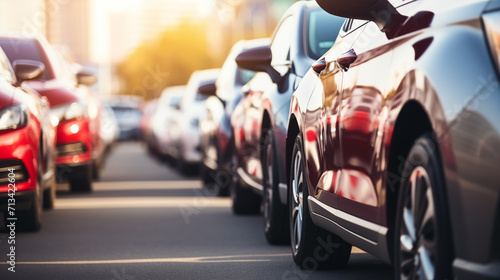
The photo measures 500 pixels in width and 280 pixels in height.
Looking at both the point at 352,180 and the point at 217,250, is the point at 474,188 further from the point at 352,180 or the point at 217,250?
the point at 217,250

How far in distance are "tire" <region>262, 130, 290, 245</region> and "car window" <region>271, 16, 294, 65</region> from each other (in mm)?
808

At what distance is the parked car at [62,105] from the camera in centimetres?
1334

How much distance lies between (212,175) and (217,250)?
7116mm

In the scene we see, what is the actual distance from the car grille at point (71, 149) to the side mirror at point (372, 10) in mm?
9099

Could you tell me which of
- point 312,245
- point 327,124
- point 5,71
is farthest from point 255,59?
point 327,124

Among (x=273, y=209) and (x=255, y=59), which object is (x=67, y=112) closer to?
(x=255, y=59)

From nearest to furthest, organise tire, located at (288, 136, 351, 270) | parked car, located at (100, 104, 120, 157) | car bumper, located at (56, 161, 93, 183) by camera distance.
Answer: tire, located at (288, 136, 351, 270)
car bumper, located at (56, 161, 93, 183)
parked car, located at (100, 104, 120, 157)

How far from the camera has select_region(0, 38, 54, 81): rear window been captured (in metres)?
13.1

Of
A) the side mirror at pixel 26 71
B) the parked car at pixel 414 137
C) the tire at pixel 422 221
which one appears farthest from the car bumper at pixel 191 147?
the tire at pixel 422 221

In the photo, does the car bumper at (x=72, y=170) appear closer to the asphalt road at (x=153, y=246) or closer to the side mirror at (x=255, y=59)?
the asphalt road at (x=153, y=246)

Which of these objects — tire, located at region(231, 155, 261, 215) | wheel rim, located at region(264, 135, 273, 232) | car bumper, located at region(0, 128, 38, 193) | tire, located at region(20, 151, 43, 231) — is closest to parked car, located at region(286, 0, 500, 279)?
wheel rim, located at region(264, 135, 273, 232)

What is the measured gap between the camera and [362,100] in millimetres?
5230

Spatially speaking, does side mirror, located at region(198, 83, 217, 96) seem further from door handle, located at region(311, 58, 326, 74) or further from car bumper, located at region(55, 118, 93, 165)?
door handle, located at region(311, 58, 326, 74)

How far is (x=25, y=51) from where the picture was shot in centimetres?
1348
